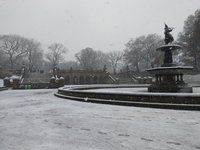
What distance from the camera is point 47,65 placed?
10231cm

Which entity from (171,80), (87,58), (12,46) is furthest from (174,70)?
(87,58)

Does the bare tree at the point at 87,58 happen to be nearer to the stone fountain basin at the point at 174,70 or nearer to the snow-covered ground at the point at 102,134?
the stone fountain basin at the point at 174,70

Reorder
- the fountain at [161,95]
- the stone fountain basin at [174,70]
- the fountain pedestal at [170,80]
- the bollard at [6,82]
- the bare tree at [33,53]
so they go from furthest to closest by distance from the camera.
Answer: the bare tree at [33,53] → the bollard at [6,82] → the fountain pedestal at [170,80] → the stone fountain basin at [174,70] → the fountain at [161,95]

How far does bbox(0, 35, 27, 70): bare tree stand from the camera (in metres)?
69.9

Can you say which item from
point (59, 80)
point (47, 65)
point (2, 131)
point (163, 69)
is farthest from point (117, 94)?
point (47, 65)

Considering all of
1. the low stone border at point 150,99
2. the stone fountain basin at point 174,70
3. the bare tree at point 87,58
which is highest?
the bare tree at point 87,58

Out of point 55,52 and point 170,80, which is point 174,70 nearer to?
point 170,80

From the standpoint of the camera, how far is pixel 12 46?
70812 mm

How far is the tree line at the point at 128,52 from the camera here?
168 ft

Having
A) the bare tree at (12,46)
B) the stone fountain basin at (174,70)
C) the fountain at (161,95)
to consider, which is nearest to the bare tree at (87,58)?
the bare tree at (12,46)

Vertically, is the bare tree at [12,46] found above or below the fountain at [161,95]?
above

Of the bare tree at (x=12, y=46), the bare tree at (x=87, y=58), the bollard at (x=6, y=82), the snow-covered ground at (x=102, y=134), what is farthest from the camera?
the bare tree at (x=87, y=58)

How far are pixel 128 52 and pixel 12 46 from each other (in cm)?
4054

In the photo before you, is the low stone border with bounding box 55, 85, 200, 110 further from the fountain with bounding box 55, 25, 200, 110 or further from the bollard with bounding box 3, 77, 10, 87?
the bollard with bounding box 3, 77, 10, 87
